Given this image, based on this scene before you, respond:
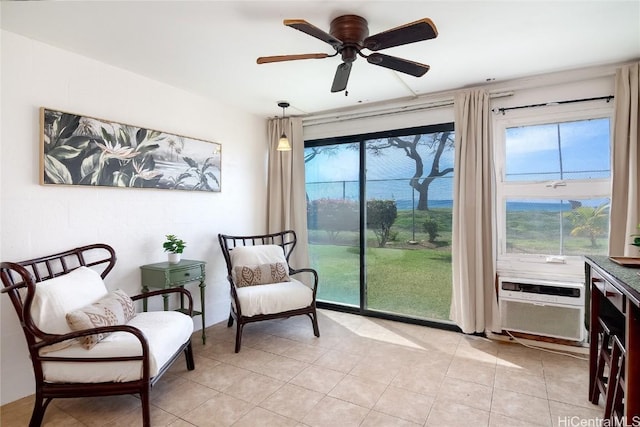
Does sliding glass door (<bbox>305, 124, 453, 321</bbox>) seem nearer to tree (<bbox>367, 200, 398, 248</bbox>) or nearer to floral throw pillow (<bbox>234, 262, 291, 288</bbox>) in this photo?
tree (<bbox>367, 200, 398, 248</bbox>)

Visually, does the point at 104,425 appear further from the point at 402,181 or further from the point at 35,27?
the point at 402,181

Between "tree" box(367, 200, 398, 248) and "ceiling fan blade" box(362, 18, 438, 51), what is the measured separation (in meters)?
2.12

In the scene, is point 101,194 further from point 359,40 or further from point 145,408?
point 359,40

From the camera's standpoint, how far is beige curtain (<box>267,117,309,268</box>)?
13.7 feet

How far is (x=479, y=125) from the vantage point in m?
3.13

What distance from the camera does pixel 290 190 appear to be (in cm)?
422

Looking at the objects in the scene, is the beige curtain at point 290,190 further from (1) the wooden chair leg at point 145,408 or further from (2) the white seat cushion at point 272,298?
(1) the wooden chair leg at point 145,408

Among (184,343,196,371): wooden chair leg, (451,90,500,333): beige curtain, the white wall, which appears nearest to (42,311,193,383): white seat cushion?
(184,343,196,371): wooden chair leg

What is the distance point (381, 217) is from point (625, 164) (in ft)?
7.23

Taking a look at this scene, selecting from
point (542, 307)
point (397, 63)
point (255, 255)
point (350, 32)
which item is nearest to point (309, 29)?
point (350, 32)

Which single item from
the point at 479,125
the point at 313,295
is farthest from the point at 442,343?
the point at 479,125

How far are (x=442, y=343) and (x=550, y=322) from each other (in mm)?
952

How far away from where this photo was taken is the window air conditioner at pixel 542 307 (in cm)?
Answer: 283

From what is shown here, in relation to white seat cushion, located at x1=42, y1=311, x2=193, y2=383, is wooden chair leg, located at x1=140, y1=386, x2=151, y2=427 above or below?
below
